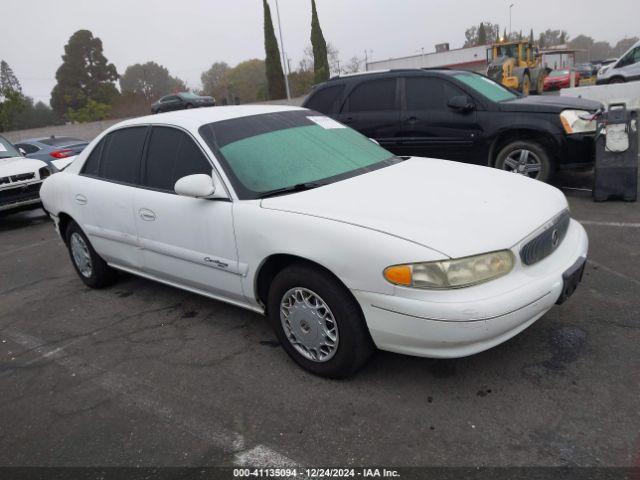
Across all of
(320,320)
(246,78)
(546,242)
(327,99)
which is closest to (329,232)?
(320,320)

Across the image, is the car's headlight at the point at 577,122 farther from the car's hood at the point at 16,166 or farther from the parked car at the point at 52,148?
the parked car at the point at 52,148

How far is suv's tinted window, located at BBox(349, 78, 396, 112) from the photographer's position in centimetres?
740

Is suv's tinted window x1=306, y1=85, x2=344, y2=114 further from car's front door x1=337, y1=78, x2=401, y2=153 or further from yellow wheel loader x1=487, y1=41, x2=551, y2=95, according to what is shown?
yellow wheel loader x1=487, y1=41, x2=551, y2=95

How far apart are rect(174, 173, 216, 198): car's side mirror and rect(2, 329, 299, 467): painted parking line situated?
123 cm

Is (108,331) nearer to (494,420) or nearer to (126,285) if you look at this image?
(126,285)

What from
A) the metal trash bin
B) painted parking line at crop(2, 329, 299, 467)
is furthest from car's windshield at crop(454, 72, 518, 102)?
painted parking line at crop(2, 329, 299, 467)

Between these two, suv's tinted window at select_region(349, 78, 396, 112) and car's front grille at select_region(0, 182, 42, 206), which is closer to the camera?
suv's tinted window at select_region(349, 78, 396, 112)

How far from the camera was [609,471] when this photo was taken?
2.25 metres

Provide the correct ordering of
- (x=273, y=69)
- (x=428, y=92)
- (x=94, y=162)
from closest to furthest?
(x=94, y=162) → (x=428, y=92) → (x=273, y=69)

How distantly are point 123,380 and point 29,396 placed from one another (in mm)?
583

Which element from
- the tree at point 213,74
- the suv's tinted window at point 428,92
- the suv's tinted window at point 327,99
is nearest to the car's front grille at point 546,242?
the suv's tinted window at point 428,92

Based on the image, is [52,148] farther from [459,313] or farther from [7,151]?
[459,313]

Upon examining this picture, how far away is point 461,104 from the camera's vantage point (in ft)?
22.3

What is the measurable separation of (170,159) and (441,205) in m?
2.03
